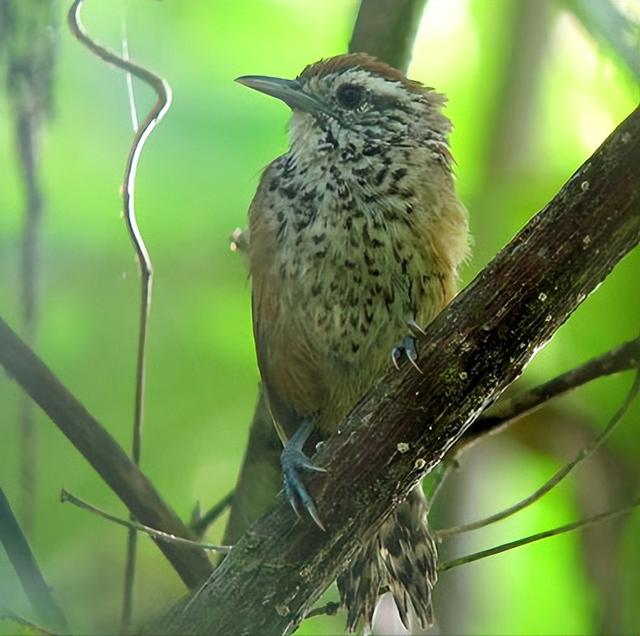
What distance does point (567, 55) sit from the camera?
104 inches

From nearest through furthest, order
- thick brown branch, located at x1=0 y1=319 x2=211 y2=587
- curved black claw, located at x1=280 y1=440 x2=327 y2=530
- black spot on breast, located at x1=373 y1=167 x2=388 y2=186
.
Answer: curved black claw, located at x1=280 y1=440 x2=327 y2=530 → thick brown branch, located at x1=0 y1=319 x2=211 y2=587 → black spot on breast, located at x1=373 y1=167 x2=388 y2=186

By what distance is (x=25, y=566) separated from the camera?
1.62 m

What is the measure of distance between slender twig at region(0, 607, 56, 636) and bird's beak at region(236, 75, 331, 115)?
1.20 m

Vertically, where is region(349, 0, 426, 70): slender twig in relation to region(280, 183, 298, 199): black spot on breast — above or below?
above

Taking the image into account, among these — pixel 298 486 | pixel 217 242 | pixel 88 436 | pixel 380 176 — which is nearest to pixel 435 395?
pixel 298 486

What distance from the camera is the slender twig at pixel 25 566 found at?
1.62 meters

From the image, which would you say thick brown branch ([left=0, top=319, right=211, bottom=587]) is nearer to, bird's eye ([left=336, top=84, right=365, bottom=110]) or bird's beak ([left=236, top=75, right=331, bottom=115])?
bird's beak ([left=236, top=75, right=331, bottom=115])

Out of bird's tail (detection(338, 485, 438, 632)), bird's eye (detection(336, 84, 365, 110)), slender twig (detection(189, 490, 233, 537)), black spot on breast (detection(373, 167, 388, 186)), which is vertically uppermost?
bird's eye (detection(336, 84, 365, 110))

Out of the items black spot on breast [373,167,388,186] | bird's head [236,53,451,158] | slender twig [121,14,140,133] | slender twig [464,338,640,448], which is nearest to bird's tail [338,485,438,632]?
slender twig [464,338,640,448]

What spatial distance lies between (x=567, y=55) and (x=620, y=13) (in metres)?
0.75

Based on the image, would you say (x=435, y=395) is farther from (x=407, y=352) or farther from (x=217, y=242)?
(x=217, y=242)

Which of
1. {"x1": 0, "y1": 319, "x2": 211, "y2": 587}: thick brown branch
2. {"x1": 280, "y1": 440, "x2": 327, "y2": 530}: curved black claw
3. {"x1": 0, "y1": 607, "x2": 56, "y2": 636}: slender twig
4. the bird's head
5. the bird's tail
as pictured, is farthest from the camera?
the bird's head

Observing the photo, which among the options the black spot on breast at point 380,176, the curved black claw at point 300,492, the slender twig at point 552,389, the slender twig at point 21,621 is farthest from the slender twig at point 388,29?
the slender twig at point 21,621

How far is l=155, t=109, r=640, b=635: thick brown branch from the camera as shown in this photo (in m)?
1.58
